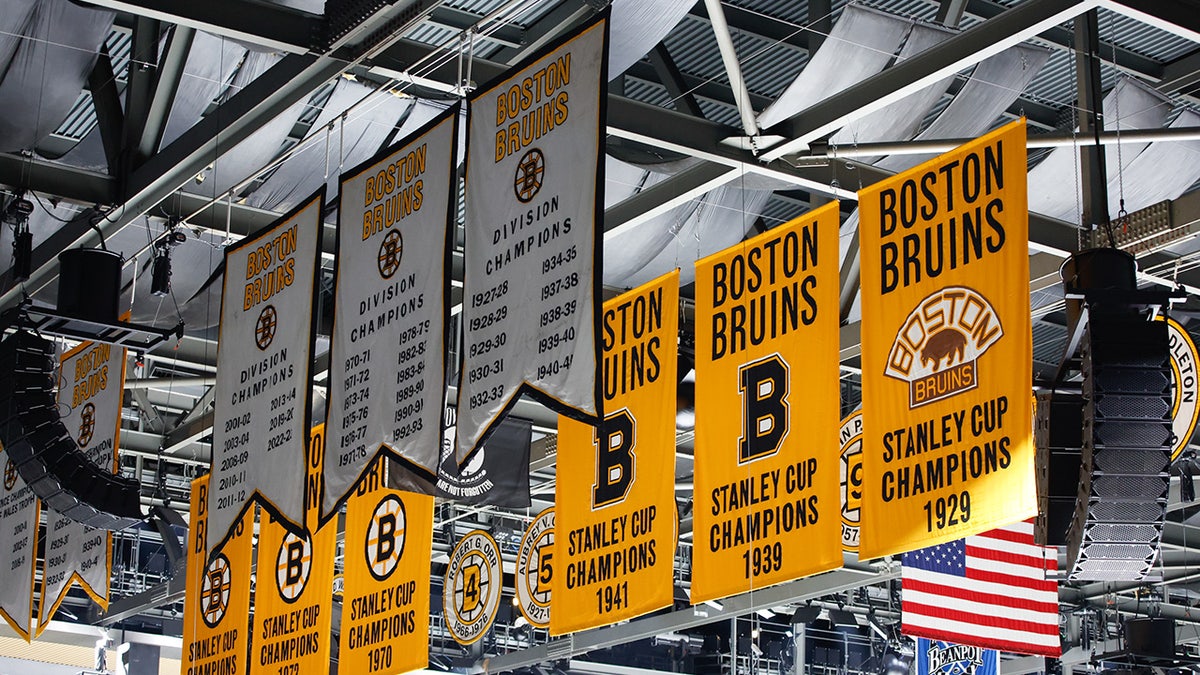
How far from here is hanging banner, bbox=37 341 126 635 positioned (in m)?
12.2

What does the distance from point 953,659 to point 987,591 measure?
369 cm

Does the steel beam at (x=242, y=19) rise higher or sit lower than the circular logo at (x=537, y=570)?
higher

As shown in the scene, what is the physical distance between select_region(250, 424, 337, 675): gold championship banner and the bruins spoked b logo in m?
4.84

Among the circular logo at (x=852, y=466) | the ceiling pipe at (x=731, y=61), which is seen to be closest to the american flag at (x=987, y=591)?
the circular logo at (x=852, y=466)

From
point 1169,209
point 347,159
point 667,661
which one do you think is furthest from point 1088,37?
point 667,661

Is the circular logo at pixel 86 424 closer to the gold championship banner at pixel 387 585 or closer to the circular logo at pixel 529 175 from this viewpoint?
the gold championship banner at pixel 387 585

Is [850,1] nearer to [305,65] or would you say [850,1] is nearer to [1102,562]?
[305,65]

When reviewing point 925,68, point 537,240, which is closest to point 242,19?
point 537,240

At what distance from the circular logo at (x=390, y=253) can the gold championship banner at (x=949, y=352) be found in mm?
2374

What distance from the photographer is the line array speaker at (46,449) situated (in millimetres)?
11625

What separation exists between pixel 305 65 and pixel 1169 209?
513 cm

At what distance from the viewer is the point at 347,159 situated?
38.7 ft

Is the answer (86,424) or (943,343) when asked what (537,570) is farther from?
(943,343)

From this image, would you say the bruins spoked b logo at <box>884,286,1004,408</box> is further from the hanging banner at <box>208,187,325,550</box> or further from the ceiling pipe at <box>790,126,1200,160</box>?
the hanging banner at <box>208,187,325,550</box>
